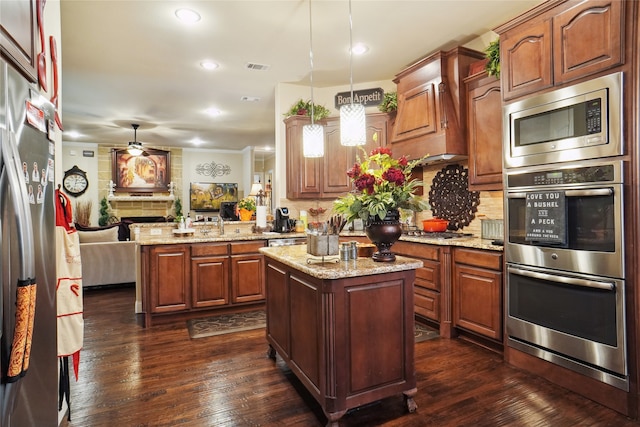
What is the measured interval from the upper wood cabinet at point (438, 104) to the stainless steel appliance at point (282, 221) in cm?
168

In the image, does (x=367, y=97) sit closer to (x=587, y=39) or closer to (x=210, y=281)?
(x=587, y=39)

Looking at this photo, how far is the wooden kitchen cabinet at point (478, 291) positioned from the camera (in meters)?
2.79

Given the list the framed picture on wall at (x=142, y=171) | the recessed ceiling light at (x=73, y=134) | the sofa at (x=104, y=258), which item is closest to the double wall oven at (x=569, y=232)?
the sofa at (x=104, y=258)

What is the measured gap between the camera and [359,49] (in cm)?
375

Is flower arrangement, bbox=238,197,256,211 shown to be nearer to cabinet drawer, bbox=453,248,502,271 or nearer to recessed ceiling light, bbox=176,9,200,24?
recessed ceiling light, bbox=176,9,200,24

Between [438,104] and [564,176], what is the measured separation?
156cm

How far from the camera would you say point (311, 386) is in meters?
2.03

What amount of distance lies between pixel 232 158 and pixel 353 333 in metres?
9.17

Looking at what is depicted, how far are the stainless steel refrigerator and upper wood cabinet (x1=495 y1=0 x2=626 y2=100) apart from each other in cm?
285

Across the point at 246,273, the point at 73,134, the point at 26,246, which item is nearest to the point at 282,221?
the point at 246,273

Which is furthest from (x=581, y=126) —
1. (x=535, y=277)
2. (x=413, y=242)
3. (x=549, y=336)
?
(x=413, y=242)

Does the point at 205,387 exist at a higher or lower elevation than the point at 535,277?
lower

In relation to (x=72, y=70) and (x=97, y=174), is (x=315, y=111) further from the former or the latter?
(x=97, y=174)

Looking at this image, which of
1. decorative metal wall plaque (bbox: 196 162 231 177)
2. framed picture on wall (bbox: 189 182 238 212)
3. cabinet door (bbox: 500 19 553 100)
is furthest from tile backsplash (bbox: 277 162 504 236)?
decorative metal wall plaque (bbox: 196 162 231 177)
